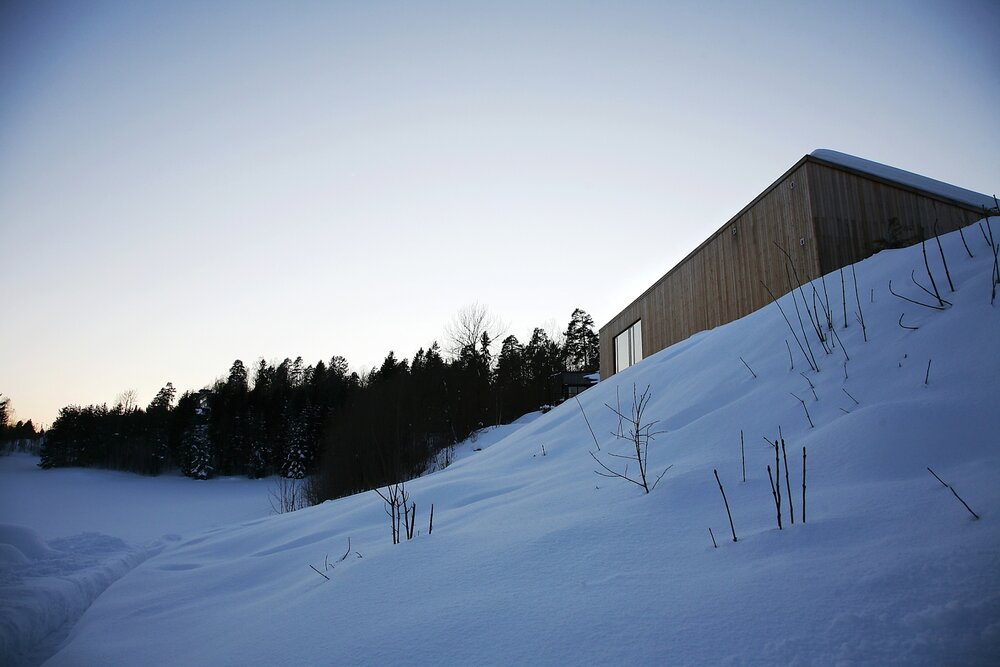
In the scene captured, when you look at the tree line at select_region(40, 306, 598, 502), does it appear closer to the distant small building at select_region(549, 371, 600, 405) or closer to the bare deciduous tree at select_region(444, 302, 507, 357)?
the bare deciduous tree at select_region(444, 302, 507, 357)

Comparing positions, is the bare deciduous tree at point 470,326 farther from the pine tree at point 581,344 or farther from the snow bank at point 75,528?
the snow bank at point 75,528

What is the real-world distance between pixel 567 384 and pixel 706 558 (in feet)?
84.1

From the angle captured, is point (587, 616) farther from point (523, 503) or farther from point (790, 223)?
point (790, 223)

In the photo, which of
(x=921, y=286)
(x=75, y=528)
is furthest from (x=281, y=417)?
(x=921, y=286)

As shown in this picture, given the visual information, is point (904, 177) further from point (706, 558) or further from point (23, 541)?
point (23, 541)

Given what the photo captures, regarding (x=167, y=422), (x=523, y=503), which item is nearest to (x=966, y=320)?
(x=523, y=503)

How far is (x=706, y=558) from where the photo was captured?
120 cm

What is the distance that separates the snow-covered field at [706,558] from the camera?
0.86m

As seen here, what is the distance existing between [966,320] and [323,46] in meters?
18.4

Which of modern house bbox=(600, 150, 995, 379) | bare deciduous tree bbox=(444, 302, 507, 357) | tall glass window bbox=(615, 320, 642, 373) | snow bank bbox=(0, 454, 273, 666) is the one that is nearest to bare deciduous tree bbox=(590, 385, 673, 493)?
snow bank bbox=(0, 454, 273, 666)

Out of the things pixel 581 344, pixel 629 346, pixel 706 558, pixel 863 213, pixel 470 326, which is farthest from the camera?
pixel 581 344

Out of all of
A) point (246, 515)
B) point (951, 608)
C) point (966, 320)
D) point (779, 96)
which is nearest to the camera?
point (951, 608)

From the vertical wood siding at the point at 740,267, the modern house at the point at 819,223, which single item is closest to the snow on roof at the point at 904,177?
the modern house at the point at 819,223

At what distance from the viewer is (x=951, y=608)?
77cm
